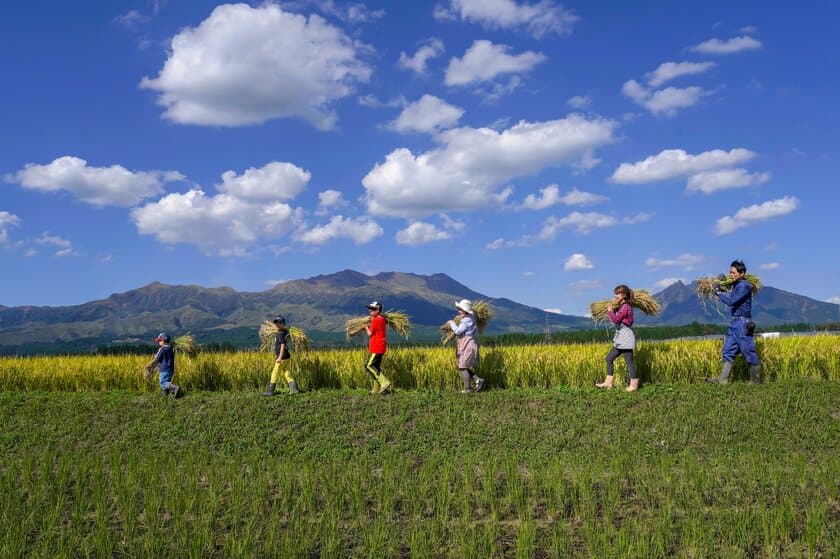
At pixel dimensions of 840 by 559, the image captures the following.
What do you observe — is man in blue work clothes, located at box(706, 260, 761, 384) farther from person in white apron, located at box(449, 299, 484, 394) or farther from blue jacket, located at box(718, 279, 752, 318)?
person in white apron, located at box(449, 299, 484, 394)

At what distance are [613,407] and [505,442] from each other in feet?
8.96

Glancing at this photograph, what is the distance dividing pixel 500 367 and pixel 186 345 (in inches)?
350

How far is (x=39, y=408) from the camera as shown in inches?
613

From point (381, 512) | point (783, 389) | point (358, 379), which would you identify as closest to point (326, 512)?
point (381, 512)

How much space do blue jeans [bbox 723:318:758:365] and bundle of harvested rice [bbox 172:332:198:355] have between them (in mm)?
14005

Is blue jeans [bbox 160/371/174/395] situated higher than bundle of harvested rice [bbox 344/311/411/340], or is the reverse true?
bundle of harvested rice [bbox 344/311/411/340]

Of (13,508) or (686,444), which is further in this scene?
(686,444)

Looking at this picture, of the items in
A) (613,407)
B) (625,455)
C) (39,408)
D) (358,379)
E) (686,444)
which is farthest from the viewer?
(358,379)

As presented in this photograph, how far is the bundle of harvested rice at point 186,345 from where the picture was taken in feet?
60.1

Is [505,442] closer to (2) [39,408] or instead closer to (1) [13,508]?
(1) [13,508]

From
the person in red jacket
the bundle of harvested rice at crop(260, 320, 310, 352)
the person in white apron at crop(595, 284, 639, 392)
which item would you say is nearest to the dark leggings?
the person in white apron at crop(595, 284, 639, 392)

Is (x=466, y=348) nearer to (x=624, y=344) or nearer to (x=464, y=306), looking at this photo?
(x=464, y=306)

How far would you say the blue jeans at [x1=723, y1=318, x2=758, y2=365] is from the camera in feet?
47.5

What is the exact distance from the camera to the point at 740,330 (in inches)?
573
